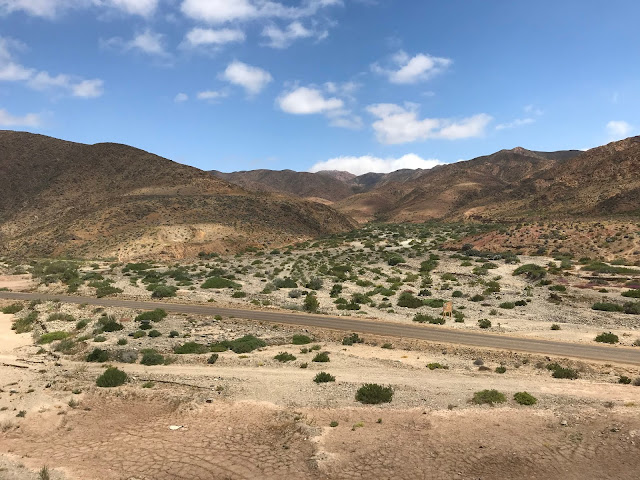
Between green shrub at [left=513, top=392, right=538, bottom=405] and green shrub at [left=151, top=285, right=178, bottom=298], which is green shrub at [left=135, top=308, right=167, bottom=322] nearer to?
green shrub at [left=151, top=285, right=178, bottom=298]

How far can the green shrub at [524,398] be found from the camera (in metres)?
16.1

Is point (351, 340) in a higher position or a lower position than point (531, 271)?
lower

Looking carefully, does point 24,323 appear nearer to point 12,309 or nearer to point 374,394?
point 12,309

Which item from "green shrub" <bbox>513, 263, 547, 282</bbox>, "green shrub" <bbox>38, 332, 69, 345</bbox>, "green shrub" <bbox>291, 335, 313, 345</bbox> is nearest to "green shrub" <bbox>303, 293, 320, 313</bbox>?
"green shrub" <bbox>291, 335, 313, 345</bbox>

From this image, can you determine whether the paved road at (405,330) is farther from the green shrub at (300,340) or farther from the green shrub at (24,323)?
the green shrub at (24,323)

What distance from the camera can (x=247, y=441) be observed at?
46.3 ft

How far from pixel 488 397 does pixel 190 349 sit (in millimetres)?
16843

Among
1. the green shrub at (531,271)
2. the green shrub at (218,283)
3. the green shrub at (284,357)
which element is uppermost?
the green shrub at (531,271)

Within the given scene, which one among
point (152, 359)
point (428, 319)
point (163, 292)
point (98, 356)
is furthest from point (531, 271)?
point (98, 356)

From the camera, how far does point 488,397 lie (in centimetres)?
1650

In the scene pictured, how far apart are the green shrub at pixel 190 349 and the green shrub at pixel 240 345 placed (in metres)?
0.57

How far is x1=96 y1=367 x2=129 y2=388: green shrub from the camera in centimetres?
1922

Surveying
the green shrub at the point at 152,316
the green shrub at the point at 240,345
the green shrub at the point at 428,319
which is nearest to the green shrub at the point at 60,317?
the green shrub at the point at 152,316

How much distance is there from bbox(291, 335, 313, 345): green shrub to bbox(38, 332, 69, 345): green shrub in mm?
15876
